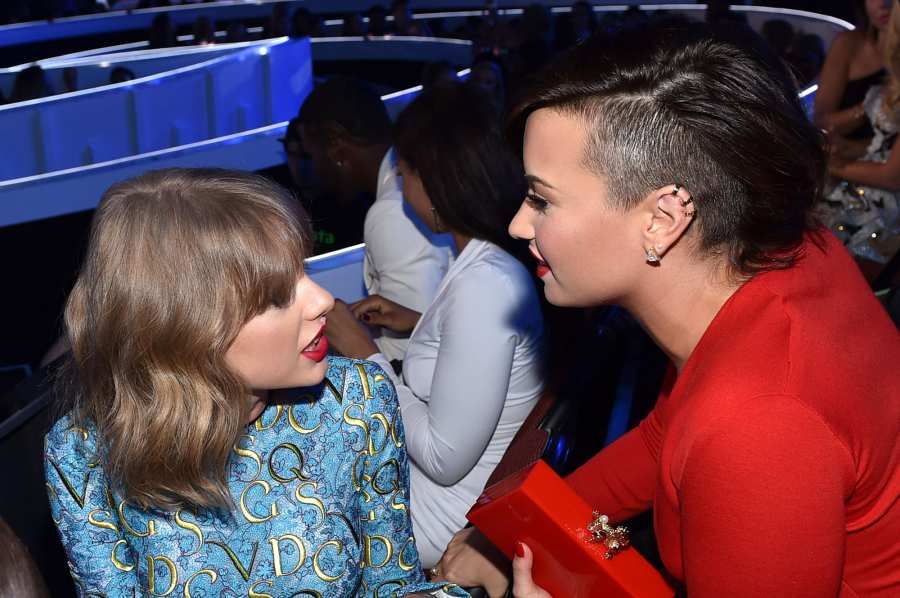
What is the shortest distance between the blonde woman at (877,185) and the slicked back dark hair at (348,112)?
168cm

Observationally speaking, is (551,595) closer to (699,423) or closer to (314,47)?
(699,423)

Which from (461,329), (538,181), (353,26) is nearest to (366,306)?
(461,329)

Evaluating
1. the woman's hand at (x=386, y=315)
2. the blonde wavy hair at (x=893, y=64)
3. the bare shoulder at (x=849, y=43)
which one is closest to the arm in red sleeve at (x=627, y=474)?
the woman's hand at (x=386, y=315)

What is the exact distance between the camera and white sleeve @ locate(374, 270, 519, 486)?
6.73 feet

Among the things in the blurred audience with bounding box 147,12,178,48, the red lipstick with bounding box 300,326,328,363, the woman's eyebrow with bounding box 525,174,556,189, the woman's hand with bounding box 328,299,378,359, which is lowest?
the blurred audience with bounding box 147,12,178,48

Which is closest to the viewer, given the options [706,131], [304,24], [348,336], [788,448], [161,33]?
[788,448]

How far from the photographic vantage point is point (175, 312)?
1.39 metres

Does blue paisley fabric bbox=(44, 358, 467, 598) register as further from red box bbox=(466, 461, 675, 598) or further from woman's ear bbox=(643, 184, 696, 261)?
woman's ear bbox=(643, 184, 696, 261)

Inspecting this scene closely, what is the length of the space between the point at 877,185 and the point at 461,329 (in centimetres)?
171

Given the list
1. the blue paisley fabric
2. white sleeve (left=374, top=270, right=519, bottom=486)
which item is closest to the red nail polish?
the blue paisley fabric

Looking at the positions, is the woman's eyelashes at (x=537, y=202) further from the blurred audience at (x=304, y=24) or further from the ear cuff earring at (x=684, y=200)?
the blurred audience at (x=304, y=24)

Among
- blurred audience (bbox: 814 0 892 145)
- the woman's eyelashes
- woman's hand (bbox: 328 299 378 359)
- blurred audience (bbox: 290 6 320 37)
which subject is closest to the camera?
the woman's eyelashes

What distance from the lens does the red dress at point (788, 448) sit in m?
1.03

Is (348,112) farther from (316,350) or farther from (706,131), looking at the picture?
(706,131)
